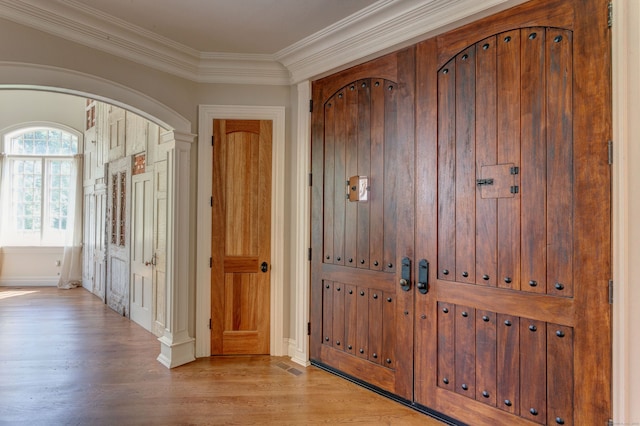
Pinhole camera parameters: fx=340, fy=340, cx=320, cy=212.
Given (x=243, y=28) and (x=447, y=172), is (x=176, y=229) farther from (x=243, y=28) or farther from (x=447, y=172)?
(x=447, y=172)

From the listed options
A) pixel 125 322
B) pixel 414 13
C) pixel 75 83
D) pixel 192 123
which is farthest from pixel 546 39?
pixel 125 322

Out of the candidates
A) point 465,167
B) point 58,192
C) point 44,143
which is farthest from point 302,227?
point 44,143

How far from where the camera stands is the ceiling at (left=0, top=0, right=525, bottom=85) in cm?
232

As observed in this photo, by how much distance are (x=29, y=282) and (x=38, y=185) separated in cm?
195

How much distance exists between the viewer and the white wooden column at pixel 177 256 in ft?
10.2

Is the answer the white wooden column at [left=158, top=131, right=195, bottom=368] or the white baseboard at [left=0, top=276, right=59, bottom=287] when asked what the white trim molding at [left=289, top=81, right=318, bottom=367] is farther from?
the white baseboard at [left=0, top=276, right=59, bottom=287]

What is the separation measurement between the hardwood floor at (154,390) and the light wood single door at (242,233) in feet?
0.98

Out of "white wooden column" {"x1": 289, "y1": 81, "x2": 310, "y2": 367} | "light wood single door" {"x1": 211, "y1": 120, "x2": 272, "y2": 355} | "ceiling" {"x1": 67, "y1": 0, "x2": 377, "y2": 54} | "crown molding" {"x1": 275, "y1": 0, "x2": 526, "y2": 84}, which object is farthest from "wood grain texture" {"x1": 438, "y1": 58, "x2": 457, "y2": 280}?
"light wood single door" {"x1": 211, "y1": 120, "x2": 272, "y2": 355}

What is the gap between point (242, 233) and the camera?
333 centimetres

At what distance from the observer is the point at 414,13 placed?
7.61 ft

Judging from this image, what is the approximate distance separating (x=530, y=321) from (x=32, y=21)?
12.3 feet

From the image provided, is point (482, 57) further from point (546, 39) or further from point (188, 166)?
point (188, 166)

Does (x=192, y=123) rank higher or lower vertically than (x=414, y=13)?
lower
